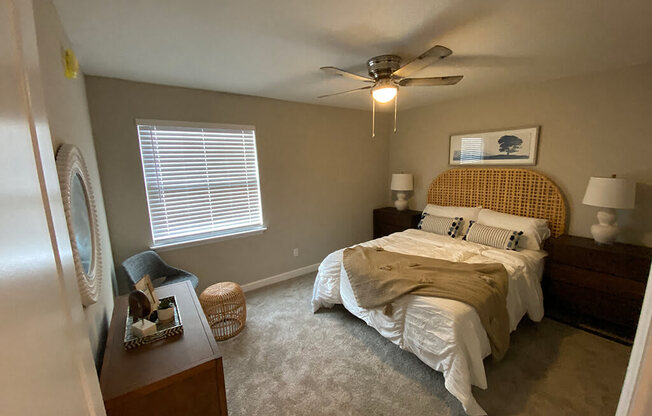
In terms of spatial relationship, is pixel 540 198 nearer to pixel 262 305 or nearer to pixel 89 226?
pixel 262 305

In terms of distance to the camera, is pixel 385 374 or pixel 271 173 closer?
pixel 385 374

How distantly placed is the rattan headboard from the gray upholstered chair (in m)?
3.34

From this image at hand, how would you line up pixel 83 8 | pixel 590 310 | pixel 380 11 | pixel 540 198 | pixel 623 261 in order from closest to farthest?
1. pixel 83 8
2. pixel 380 11
3. pixel 623 261
4. pixel 590 310
5. pixel 540 198

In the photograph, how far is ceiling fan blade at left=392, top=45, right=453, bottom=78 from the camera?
1554mm

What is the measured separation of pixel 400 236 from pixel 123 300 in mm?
2746

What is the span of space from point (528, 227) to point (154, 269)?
12.2 ft

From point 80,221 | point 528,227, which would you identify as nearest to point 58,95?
point 80,221

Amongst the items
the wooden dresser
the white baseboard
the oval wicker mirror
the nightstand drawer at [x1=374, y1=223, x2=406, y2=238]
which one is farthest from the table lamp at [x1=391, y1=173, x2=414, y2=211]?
the oval wicker mirror

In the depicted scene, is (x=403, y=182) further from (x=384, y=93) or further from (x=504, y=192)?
(x=384, y=93)

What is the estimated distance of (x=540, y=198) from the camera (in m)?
2.92

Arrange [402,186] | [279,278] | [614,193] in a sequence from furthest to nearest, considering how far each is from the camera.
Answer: [402,186]
[279,278]
[614,193]

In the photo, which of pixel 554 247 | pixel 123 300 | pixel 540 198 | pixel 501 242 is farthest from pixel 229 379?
pixel 540 198

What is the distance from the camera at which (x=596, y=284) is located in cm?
234

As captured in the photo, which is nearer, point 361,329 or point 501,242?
point 361,329
